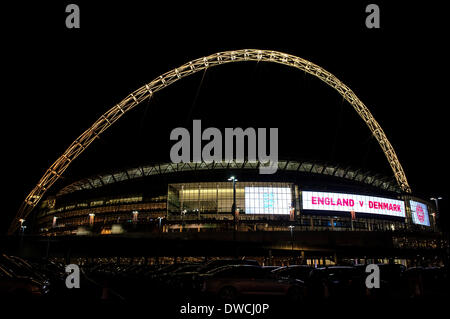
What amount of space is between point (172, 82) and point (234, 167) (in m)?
35.1

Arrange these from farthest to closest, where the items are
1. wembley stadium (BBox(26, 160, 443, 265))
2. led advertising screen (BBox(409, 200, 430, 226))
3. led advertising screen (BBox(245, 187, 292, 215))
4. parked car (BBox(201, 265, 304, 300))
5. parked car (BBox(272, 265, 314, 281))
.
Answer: led advertising screen (BBox(409, 200, 430, 226)) < led advertising screen (BBox(245, 187, 292, 215)) < wembley stadium (BBox(26, 160, 443, 265)) < parked car (BBox(272, 265, 314, 281)) < parked car (BBox(201, 265, 304, 300))

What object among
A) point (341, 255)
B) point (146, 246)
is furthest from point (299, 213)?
point (146, 246)

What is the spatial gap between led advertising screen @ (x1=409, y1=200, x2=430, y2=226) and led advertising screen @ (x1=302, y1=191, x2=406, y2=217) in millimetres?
8294

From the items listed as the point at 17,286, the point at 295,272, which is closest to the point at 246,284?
the point at 295,272

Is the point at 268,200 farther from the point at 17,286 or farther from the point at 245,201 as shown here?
the point at 17,286

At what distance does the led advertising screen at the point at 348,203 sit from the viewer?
67.9m

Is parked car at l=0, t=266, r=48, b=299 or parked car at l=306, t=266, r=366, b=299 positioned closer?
parked car at l=0, t=266, r=48, b=299

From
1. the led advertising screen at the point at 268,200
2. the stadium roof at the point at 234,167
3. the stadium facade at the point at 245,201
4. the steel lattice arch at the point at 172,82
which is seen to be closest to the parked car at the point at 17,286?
the steel lattice arch at the point at 172,82

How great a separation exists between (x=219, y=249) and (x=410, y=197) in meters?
58.4

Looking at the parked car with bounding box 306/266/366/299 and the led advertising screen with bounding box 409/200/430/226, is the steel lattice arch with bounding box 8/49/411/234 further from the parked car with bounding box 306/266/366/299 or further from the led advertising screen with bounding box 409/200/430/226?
the parked car with bounding box 306/266/366/299

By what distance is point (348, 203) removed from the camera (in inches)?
2744

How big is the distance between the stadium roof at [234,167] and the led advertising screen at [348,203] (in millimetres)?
12552

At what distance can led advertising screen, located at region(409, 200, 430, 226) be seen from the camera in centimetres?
7981

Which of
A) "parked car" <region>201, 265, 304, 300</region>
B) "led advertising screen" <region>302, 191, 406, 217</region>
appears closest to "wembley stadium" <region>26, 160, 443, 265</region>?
"led advertising screen" <region>302, 191, 406, 217</region>
